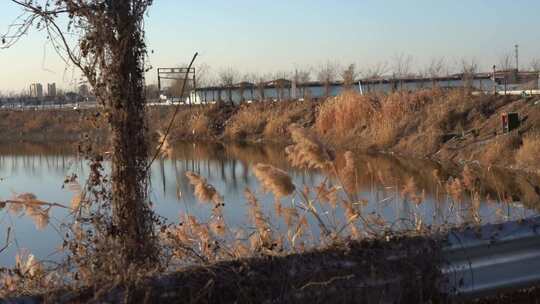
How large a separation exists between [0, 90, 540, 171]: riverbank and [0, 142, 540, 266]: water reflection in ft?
5.70

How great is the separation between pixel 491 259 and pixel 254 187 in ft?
40.3

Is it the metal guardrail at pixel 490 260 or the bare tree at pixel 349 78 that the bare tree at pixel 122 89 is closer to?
the metal guardrail at pixel 490 260

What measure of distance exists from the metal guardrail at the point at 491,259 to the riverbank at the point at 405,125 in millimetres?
14792

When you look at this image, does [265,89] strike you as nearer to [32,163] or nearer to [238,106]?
[238,106]

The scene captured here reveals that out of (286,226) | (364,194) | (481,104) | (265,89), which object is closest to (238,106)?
(265,89)

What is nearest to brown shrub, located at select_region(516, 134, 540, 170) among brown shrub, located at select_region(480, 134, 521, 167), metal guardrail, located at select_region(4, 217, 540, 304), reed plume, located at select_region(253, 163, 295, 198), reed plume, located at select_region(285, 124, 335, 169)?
brown shrub, located at select_region(480, 134, 521, 167)

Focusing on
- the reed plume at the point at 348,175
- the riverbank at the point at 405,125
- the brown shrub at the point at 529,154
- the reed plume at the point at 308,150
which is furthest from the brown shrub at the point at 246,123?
the reed plume at the point at 308,150

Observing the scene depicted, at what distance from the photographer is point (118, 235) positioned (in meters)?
5.31

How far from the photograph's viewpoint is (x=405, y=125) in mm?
34906

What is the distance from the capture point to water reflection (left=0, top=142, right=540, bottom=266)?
29.3ft

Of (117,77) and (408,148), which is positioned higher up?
(117,77)

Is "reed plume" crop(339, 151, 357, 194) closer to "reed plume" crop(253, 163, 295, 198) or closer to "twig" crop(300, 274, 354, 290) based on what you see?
"reed plume" crop(253, 163, 295, 198)

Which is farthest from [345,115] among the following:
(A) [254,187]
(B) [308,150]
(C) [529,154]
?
(B) [308,150]

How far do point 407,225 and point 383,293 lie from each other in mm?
1598
